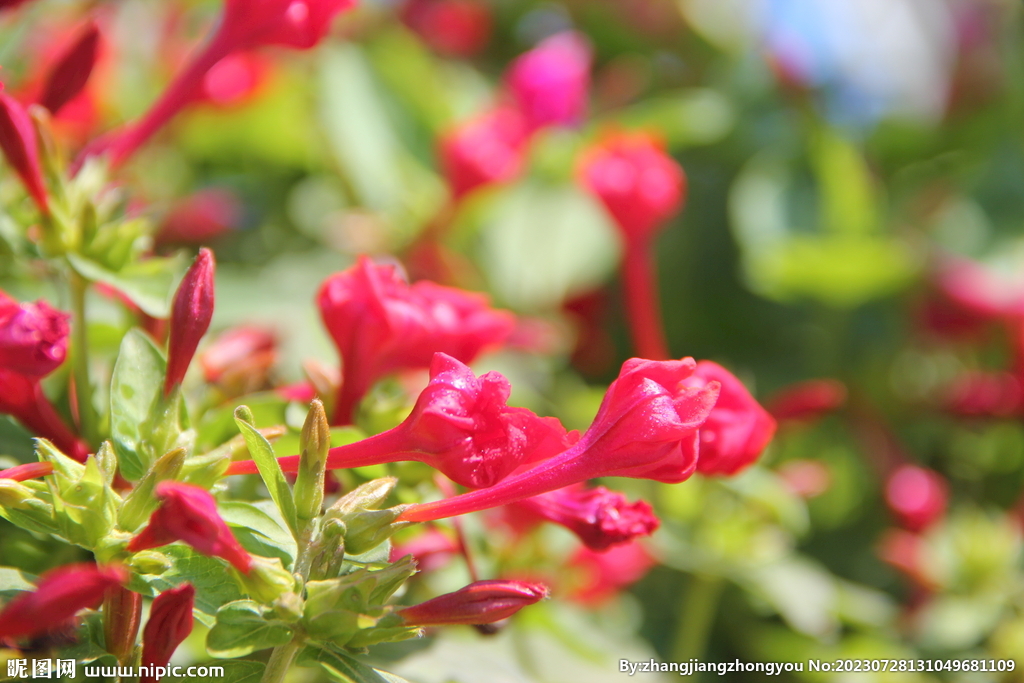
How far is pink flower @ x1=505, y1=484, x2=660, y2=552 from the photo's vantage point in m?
0.65

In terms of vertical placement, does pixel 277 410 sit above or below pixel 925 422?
Result: above

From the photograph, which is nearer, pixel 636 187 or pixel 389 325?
pixel 389 325

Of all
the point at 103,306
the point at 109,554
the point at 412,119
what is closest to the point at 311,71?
the point at 412,119

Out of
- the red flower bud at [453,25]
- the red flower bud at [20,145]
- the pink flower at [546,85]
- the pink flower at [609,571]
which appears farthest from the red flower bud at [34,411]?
the red flower bud at [453,25]

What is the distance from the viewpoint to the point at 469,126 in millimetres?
1410

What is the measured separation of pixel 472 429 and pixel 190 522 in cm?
18

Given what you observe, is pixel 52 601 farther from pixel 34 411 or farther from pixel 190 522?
pixel 34 411

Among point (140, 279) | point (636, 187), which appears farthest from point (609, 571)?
point (140, 279)

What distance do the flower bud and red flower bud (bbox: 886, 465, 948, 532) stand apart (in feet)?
3.32

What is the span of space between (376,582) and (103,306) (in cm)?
62

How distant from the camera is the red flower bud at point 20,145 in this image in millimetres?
666

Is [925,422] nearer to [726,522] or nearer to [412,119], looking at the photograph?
[726,522]

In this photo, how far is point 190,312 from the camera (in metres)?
0.62

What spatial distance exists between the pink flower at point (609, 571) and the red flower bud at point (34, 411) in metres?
0.63
